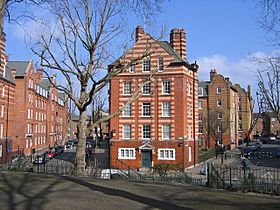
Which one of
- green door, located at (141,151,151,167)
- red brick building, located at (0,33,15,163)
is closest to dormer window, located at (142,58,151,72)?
green door, located at (141,151,151,167)

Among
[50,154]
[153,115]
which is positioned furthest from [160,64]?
[50,154]

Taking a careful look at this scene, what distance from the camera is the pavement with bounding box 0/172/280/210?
35.8ft

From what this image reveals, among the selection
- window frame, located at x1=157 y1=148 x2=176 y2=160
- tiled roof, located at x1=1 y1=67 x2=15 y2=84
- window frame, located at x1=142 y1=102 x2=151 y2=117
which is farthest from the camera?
tiled roof, located at x1=1 y1=67 x2=15 y2=84

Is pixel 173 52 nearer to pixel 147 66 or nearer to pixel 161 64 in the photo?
pixel 161 64

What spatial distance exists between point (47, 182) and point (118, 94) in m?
27.0

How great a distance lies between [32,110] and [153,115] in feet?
113

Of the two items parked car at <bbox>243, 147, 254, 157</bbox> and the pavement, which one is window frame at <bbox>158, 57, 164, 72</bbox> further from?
the pavement

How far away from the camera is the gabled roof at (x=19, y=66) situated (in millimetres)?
61688

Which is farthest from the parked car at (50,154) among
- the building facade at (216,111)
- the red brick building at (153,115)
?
the building facade at (216,111)

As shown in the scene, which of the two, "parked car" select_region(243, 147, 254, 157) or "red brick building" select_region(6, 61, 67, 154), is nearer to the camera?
"parked car" select_region(243, 147, 254, 157)

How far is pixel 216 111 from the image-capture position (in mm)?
69562

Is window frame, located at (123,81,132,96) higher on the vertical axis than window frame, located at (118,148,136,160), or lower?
higher

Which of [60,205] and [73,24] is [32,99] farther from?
[60,205]

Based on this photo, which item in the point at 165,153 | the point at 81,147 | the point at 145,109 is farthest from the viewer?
the point at 145,109
